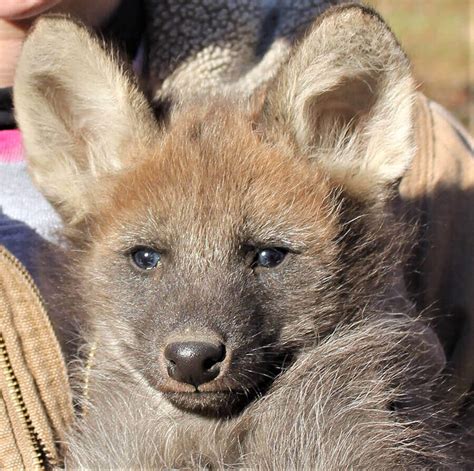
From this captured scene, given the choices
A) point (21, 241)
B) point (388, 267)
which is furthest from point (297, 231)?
point (21, 241)

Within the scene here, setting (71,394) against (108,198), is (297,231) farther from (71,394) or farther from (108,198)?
(71,394)

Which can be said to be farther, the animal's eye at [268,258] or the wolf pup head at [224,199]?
the animal's eye at [268,258]

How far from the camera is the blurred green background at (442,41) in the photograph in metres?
8.11

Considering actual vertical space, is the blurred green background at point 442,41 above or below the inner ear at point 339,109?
below

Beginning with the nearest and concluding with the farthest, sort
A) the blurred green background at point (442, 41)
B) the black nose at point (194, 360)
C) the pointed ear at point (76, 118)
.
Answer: the black nose at point (194, 360), the pointed ear at point (76, 118), the blurred green background at point (442, 41)

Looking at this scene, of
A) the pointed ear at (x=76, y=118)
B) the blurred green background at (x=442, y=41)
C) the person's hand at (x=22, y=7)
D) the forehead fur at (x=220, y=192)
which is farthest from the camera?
the blurred green background at (x=442, y=41)

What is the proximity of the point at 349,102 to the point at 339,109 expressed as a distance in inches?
1.6

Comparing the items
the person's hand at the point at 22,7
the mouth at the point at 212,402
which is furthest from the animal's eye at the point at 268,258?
the person's hand at the point at 22,7

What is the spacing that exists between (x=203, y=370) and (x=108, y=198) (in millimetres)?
631

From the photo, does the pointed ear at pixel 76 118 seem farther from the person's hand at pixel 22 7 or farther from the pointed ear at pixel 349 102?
the pointed ear at pixel 349 102

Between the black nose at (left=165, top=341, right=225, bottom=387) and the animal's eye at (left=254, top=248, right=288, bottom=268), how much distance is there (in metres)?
0.31

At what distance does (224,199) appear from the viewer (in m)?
2.35

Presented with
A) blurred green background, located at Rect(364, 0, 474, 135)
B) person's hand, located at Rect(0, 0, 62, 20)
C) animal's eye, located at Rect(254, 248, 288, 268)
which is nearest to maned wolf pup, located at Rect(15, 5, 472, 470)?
animal's eye, located at Rect(254, 248, 288, 268)

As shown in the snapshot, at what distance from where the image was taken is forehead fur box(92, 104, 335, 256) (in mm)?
2332
